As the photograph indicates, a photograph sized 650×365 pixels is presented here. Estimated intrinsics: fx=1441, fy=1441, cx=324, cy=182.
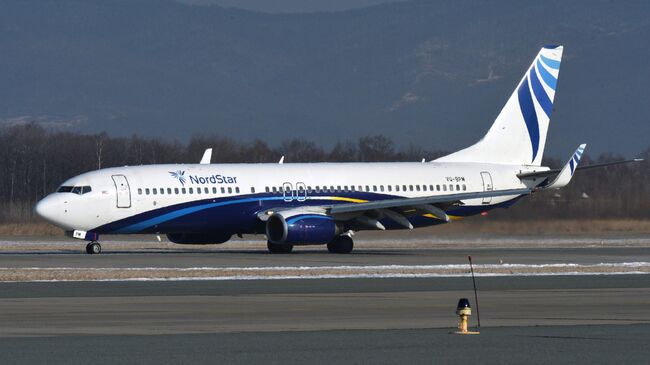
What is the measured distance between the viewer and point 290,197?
50.9 m

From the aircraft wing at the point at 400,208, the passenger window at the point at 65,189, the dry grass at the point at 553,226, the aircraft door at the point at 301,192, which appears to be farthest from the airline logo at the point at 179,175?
the dry grass at the point at 553,226

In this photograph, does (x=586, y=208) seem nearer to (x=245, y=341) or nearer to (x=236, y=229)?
(x=236, y=229)

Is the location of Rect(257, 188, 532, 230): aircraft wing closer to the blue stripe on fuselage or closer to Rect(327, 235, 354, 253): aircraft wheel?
the blue stripe on fuselage

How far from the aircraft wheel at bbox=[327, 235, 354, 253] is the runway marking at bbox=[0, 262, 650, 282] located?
33.4 feet

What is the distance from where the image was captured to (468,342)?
66.7ft

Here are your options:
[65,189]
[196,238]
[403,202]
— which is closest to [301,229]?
[403,202]

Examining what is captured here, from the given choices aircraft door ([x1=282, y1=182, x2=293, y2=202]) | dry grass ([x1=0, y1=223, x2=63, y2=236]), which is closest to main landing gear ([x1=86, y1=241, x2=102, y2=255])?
aircraft door ([x1=282, y1=182, x2=293, y2=202])

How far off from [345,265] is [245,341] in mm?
20962

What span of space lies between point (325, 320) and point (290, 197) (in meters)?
27.1

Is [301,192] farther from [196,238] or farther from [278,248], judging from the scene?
[196,238]

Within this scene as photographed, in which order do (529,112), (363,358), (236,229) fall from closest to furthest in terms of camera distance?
(363,358)
(236,229)
(529,112)

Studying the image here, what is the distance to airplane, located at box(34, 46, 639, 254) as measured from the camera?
48500 millimetres

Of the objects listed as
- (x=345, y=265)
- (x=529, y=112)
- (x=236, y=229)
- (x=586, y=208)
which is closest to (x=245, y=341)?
(x=345, y=265)

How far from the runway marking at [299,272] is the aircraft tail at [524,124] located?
16.1 m
